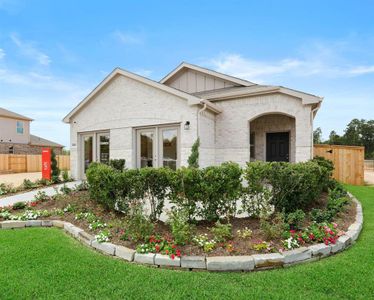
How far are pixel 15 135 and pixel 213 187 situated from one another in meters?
30.9

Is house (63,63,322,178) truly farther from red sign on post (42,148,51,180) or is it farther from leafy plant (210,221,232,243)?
leafy plant (210,221,232,243)

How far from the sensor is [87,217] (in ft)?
16.0

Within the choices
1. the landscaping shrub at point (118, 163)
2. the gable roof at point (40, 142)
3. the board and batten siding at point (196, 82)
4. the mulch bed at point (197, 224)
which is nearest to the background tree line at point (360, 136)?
the board and batten siding at point (196, 82)

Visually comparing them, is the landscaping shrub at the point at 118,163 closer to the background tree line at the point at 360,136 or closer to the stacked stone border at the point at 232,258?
the stacked stone border at the point at 232,258

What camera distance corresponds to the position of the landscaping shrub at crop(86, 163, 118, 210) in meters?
4.91

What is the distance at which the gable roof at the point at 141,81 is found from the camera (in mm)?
9076

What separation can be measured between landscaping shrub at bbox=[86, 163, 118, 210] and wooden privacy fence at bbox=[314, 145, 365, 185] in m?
11.0

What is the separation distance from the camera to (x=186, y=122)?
9188 mm

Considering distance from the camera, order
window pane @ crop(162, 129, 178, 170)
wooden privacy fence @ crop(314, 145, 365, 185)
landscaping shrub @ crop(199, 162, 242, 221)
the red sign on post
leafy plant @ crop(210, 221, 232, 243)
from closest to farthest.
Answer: leafy plant @ crop(210, 221, 232, 243)
landscaping shrub @ crop(199, 162, 242, 221)
window pane @ crop(162, 129, 178, 170)
wooden privacy fence @ crop(314, 145, 365, 185)
the red sign on post

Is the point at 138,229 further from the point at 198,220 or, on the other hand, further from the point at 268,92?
the point at 268,92

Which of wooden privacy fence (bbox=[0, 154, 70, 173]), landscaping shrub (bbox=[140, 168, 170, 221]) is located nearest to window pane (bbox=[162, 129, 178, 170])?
landscaping shrub (bbox=[140, 168, 170, 221])

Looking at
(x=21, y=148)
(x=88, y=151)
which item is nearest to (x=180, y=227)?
(x=88, y=151)

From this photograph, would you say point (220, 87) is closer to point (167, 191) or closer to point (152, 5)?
point (152, 5)

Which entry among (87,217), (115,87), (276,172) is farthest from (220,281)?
(115,87)
